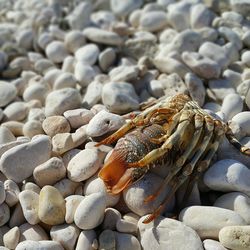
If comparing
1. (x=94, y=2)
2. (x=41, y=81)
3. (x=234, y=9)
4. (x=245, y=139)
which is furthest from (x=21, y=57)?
(x=245, y=139)

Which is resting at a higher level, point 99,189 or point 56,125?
point 56,125

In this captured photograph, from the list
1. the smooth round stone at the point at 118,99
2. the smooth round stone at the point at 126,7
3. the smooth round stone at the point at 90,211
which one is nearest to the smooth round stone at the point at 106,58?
the smooth round stone at the point at 118,99

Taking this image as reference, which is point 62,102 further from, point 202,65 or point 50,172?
point 202,65

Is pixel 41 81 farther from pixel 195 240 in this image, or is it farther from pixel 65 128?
pixel 195 240

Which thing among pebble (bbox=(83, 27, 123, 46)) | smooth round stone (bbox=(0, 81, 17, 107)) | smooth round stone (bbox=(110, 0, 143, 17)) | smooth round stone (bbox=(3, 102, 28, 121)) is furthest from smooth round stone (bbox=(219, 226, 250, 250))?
smooth round stone (bbox=(110, 0, 143, 17))

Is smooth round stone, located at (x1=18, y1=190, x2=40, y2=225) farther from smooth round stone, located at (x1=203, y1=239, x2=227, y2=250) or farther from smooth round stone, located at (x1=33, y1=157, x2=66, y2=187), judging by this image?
Result: smooth round stone, located at (x1=203, y1=239, x2=227, y2=250)

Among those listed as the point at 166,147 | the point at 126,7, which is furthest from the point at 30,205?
the point at 126,7

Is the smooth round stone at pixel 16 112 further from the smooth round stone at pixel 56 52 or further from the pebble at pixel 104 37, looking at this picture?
the pebble at pixel 104 37
